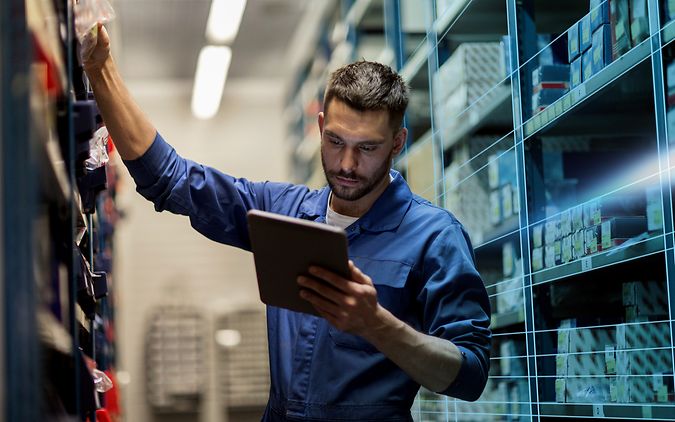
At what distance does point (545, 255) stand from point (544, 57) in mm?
634

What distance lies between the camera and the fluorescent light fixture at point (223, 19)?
7969 millimetres

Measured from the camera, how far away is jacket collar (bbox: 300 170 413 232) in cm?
240

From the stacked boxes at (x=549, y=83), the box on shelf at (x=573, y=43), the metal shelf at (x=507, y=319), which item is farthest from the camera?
the metal shelf at (x=507, y=319)

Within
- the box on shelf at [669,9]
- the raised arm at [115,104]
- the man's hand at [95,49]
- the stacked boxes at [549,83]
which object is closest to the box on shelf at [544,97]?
the stacked boxes at [549,83]

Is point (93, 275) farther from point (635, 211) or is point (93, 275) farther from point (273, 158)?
point (273, 158)

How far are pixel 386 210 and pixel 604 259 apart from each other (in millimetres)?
655

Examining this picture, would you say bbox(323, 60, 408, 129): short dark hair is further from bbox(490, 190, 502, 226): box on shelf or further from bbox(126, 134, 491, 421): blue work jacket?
bbox(490, 190, 502, 226): box on shelf

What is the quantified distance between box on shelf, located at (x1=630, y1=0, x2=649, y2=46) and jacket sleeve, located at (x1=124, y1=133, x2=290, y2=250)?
3.26 ft

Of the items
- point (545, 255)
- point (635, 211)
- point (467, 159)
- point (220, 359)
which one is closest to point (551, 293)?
point (545, 255)

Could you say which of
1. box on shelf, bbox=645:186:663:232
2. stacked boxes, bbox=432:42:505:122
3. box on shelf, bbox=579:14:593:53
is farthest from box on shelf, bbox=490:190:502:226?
box on shelf, bbox=645:186:663:232

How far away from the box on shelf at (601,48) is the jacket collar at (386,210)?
0.69 meters

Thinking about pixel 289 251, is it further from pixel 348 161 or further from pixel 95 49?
pixel 95 49

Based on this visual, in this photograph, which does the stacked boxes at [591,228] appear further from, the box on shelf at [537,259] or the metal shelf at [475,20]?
the metal shelf at [475,20]

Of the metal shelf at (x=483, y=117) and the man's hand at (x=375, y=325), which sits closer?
the man's hand at (x=375, y=325)
